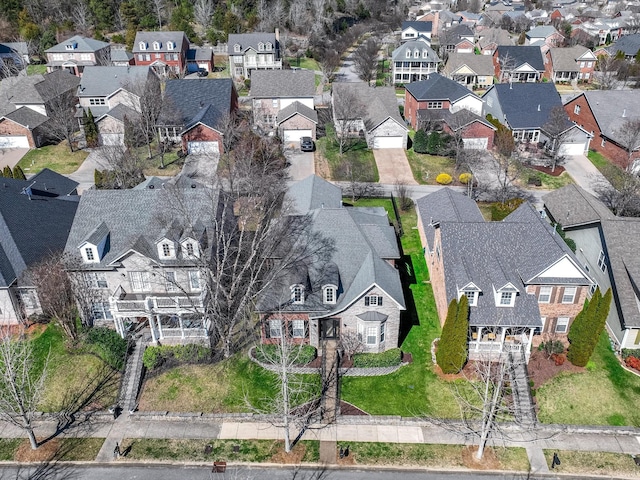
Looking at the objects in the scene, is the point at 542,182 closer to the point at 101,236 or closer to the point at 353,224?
the point at 353,224

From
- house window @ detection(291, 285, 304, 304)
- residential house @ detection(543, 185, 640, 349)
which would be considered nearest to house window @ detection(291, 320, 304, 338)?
house window @ detection(291, 285, 304, 304)

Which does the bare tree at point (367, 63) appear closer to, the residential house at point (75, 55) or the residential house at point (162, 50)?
the residential house at point (162, 50)

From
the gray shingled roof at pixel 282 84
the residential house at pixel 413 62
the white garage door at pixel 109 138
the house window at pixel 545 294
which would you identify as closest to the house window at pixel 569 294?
Answer: the house window at pixel 545 294

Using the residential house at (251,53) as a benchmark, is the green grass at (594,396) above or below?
below

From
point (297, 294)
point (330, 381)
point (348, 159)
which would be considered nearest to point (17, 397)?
point (297, 294)

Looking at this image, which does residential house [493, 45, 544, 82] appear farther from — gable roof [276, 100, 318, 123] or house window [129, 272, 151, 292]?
house window [129, 272, 151, 292]
